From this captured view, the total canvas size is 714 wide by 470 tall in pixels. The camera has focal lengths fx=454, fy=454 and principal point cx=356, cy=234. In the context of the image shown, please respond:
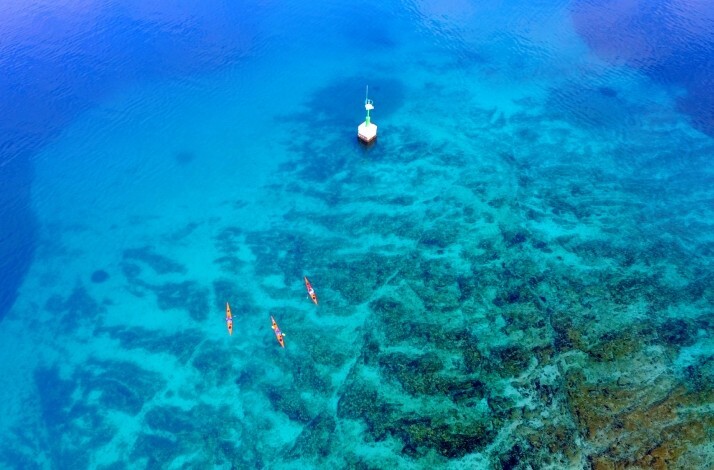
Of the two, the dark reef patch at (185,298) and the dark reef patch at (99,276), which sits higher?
the dark reef patch at (185,298)

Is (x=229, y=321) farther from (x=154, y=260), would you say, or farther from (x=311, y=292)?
(x=154, y=260)

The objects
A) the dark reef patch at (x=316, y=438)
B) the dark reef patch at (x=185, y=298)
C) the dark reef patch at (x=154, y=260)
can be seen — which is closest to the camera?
the dark reef patch at (x=316, y=438)

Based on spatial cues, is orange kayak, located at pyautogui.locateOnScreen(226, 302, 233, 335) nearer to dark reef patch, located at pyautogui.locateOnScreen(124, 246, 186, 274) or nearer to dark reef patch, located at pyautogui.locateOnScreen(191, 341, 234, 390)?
dark reef patch, located at pyautogui.locateOnScreen(191, 341, 234, 390)

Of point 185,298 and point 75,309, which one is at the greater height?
point 185,298

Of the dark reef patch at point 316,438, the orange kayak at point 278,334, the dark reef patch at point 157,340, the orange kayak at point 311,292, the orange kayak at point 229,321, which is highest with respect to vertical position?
the orange kayak at point 311,292

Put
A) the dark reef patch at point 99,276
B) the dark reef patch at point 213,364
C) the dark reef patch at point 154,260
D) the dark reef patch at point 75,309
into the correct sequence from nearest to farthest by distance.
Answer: the dark reef patch at point 213,364, the dark reef patch at point 75,309, the dark reef patch at point 99,276, the dark reef patch at point 154,260

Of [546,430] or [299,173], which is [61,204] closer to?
[299,173]

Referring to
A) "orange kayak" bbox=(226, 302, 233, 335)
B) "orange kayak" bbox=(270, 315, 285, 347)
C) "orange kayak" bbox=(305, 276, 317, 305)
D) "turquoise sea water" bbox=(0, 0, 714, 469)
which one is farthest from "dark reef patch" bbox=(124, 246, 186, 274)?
"orange kayak" bbox=(305, 276, 317, 305)

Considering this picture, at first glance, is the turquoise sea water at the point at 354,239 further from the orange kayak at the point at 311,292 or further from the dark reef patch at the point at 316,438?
the orange kayak at the point at 311,292

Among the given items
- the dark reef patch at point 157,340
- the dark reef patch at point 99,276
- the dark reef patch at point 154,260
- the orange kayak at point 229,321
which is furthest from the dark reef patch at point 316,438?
the dark reef patch at point 99,276

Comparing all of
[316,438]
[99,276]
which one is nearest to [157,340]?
[99,276]
